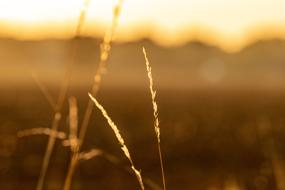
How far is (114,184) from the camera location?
281 inches

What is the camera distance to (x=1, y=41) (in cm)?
9950

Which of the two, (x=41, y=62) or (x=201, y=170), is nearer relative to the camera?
(x=201, y=170)

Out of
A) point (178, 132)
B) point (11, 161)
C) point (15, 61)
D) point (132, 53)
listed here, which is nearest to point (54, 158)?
point (11, 161)

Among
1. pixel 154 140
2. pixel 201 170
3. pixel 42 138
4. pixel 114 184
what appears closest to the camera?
pixel 114 184

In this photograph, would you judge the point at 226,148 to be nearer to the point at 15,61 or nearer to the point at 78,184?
the point at 78,184

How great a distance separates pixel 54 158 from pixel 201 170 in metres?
2.07

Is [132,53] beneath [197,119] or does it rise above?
above

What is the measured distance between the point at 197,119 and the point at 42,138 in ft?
13.4

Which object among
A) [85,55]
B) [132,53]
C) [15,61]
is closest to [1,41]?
[15,61]

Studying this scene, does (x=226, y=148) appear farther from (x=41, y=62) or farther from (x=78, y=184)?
(x=41, y=62)

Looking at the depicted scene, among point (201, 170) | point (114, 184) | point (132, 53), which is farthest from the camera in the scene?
point (132, 53)

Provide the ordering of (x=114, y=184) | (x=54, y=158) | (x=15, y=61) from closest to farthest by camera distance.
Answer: (x=114, y=184) < (x=54, y=158) < (x=15, y=61)

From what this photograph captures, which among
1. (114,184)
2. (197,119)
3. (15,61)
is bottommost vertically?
(114,184)

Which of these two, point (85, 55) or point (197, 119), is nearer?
point (197, 119)
